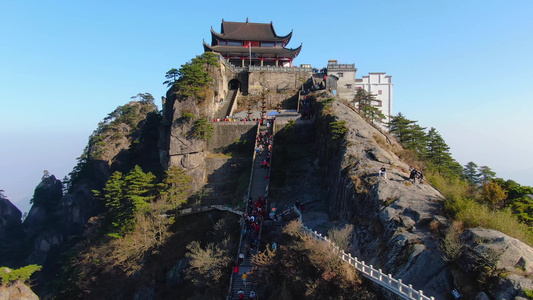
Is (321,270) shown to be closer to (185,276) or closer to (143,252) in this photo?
(185,276)

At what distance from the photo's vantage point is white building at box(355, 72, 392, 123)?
57031mm

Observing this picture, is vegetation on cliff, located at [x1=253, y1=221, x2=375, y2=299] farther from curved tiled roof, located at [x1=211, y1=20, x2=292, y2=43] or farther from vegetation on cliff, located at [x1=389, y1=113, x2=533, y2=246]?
curved tiled roof, located at [x1=211, y1=20, x2=292, y2=43]

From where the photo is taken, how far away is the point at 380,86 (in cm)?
5712

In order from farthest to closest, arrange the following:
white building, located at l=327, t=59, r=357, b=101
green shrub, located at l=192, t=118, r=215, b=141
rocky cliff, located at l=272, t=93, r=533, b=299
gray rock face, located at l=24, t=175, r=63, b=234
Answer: gray rock face, located at l=24, t=175, r=63, b=234
white building, located at l=327, t=59, r=357, b=101
green shrub, located at l=192, t=118, r=215, b=141
rocky cliff, located at l=272, t=93, r=533, b=299

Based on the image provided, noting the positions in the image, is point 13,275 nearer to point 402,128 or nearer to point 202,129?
point 202,129

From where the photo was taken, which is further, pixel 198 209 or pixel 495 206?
pixel 198 209

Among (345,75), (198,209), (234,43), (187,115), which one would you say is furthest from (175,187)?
(234,43)

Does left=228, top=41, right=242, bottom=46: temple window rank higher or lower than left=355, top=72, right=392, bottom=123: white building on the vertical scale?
higher

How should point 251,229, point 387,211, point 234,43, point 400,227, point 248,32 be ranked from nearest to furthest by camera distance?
point 400,227, point 387,211, point 251,229, point 234,43, point 248,32

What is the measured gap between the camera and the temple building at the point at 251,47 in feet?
194

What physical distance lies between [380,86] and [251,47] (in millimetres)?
21205

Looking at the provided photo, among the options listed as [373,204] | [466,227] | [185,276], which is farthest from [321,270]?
[185,276]

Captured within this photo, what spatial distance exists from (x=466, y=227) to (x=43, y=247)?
64713 millimetres

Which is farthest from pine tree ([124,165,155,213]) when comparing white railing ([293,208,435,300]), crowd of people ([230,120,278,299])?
white railing ([293,208,435,300])
